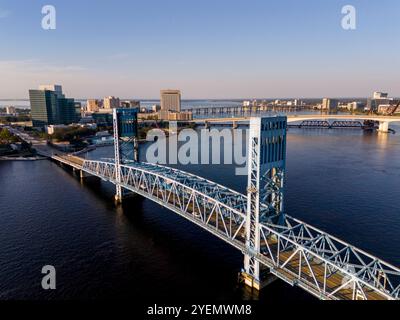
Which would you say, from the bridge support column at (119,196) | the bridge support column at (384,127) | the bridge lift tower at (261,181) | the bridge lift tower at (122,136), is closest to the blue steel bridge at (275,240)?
the bridge lift tower at (261,181)

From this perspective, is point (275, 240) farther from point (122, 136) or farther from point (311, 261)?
point (122, 136)

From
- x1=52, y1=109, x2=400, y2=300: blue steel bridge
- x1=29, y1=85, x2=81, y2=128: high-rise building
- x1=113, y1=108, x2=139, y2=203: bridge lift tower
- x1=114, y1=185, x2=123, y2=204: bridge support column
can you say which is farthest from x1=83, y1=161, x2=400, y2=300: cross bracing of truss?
x1=29, y1=85, x2=81, y2=128: high-rise building

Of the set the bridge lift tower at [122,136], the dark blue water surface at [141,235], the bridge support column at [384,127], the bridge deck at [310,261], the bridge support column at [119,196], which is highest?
the bridge lift tower at [122,136]

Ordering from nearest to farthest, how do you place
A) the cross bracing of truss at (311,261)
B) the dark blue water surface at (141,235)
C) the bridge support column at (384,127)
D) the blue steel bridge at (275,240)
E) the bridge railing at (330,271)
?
1. the bridge railing at (330,271)
2. the cross bracing of truss at (311,261)
3. the blue steel bridge at (275,240)
4. the dark blue water surface at (141,235)
5. the bridge support column at (384,127)

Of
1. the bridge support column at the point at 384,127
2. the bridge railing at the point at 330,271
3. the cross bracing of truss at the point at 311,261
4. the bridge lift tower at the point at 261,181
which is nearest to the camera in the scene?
the bridge railing at the point at 330,271

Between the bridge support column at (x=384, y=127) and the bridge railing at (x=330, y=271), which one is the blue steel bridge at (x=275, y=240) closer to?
the bridge railing at (x=330, y=271)

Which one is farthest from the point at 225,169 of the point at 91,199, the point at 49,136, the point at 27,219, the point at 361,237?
the point at 49,136
